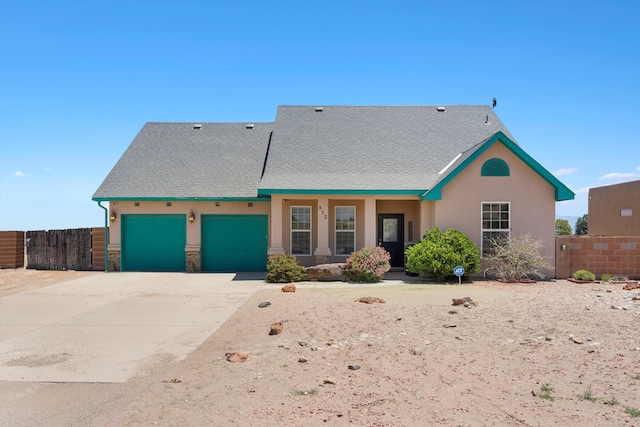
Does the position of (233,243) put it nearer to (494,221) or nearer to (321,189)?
(321,189)

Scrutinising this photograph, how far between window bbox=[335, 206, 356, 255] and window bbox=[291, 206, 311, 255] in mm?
1144

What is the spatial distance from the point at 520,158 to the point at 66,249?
63.2 feet

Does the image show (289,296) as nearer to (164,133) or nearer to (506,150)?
(506,150)

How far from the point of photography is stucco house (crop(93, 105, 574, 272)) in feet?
57.9

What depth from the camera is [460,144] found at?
839 inches

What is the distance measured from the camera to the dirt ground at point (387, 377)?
5523 mm

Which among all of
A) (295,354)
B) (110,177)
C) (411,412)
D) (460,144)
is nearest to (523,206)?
(460,144)

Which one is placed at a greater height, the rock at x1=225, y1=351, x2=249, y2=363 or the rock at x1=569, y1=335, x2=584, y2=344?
the rock at x1=569, y1=335, x2=584, y2=344

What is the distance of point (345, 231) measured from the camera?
65.0 feet

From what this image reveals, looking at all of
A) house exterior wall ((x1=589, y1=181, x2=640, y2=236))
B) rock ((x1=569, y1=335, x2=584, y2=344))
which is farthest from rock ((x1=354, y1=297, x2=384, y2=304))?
house exterior wall ((x1=589, y1=181, x2=640, y2=236))

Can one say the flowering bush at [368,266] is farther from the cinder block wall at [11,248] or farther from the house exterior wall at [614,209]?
the house exterior wall at [614,209]

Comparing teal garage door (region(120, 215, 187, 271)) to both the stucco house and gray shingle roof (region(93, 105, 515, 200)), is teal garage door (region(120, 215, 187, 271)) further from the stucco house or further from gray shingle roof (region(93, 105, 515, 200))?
gray shingle roof (region(93, 105, 515, 200))

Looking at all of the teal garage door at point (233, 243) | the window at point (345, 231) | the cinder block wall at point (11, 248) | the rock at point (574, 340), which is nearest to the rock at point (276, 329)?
the rock at point (574, 340)

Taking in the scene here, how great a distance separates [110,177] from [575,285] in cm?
1862
